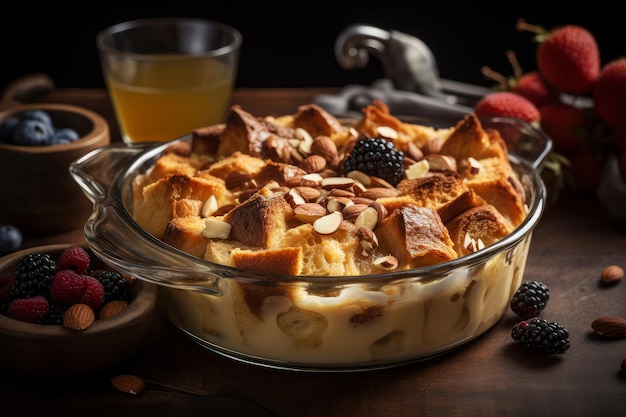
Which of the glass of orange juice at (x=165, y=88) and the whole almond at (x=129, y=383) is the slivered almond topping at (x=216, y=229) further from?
the glass of orange juice at (x=165, y=88)

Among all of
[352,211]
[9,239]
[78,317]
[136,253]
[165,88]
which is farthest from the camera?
[165,88]

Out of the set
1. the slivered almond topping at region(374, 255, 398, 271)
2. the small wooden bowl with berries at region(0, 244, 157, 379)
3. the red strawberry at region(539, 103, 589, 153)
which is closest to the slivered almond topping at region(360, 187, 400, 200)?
the slivered almond topping at region(374, 255, 398, 271)

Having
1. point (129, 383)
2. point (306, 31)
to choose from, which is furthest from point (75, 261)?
point (306, 31)

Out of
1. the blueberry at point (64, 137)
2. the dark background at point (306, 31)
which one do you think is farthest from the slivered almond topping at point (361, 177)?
the dark background at point (306, 31)

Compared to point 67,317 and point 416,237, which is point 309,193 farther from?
point 67,317

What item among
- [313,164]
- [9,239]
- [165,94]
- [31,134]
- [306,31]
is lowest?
[306,31]

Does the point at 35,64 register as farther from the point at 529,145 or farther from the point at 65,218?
the point at 529,145

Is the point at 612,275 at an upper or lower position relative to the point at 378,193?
lower
